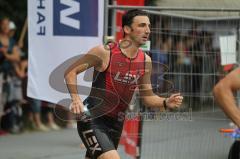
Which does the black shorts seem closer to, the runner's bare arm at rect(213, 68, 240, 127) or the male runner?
the male runner

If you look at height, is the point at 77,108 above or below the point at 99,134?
above

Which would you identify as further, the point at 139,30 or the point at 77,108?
the point at 139,30

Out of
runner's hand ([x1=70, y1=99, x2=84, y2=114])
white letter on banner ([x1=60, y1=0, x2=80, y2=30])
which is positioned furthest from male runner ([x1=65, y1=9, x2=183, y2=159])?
white letter on banner ([x1=60, y1=0, x2=80, y2=30])

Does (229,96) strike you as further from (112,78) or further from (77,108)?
(112,78)

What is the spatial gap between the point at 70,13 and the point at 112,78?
1.89m

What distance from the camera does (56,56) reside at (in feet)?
25.2

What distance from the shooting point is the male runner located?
5.84 meters

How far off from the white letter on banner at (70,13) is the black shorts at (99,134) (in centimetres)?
193

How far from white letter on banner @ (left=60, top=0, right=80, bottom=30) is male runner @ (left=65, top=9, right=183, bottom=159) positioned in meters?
1.59

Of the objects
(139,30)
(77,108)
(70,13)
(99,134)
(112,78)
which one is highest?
(70,13)

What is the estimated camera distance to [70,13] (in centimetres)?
755

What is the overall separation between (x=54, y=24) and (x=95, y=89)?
1.86 metres

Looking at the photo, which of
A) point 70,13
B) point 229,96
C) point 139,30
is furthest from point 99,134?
point 70,13

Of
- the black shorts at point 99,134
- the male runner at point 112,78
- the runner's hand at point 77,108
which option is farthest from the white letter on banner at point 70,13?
the runner's hand at point 77,108
